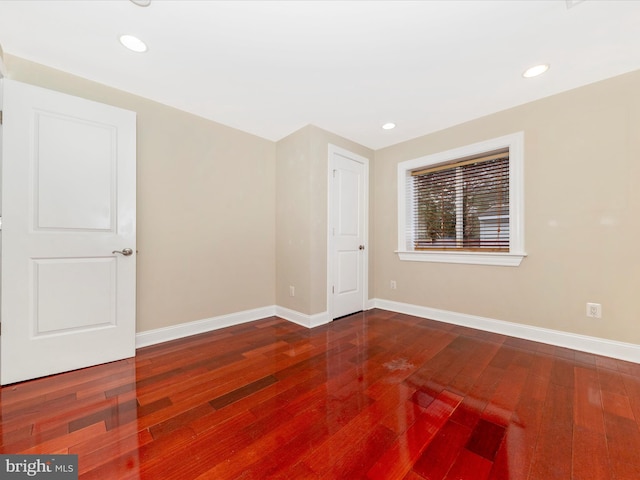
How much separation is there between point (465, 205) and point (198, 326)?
331cm

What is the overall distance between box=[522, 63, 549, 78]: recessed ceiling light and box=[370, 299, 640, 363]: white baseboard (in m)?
2.29

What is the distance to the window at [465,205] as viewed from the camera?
8.94 feet

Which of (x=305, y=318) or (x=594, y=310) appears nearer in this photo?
(x=594, y=310)

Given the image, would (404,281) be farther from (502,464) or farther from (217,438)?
(217,438)

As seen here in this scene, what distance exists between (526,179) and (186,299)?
368 centimetres

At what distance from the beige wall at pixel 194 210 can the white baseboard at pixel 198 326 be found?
0.06 metres

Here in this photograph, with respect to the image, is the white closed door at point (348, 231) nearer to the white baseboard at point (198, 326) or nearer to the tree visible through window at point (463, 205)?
the tree visible through window at point (463, 205)

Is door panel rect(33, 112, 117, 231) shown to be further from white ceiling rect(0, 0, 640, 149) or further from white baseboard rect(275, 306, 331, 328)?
white baseboard rect(275, 306, 331, 328)

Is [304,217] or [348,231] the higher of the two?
[304,217]

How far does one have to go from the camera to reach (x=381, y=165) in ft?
12.8

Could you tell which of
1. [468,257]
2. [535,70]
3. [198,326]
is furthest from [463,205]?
[198,326]

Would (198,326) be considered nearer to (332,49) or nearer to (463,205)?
(332,49)

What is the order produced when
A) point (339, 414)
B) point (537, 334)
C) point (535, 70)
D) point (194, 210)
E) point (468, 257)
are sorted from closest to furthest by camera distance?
point (339, 414) → point (535, 70) → point (537, 334) → point (194, 210) → point (468, 257)

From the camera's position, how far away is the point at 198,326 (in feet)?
9.37
